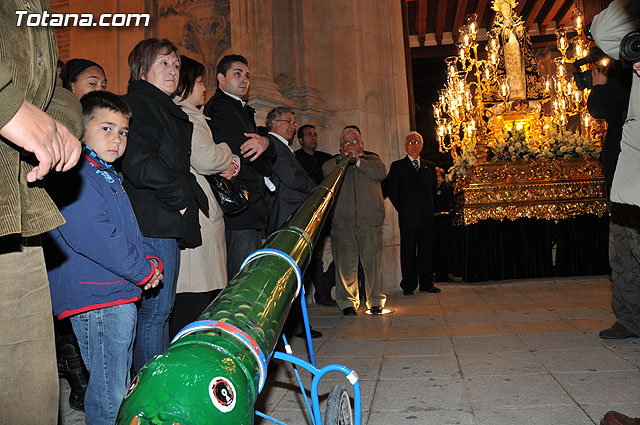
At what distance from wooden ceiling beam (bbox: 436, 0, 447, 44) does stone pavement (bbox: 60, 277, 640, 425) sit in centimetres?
1239

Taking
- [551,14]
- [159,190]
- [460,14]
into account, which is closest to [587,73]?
[159,190]

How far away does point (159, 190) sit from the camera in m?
2.61

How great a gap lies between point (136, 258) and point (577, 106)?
10097 millimetres

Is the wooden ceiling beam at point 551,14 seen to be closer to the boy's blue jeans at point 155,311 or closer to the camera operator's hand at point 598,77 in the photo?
the camera operator's hand at point 598,77

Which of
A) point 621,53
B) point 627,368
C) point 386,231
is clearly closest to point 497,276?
point 386,231

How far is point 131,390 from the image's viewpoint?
86cm

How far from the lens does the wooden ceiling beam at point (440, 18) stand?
632 inches

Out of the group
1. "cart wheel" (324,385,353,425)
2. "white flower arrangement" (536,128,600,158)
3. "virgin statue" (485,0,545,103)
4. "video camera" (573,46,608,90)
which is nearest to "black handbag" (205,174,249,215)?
"cart wheel" (324,385,353,425)

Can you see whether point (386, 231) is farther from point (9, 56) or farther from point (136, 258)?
point (9, 56)

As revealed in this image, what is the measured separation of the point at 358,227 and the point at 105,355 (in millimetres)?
4243

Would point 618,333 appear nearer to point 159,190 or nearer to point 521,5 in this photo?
point 159,190

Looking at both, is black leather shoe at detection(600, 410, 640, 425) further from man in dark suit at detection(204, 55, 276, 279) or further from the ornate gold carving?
the ornate gold carving

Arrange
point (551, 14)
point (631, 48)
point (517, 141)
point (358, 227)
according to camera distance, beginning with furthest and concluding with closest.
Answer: point (551, 14) < point (517, 141) < point (358, 227) < point (631, 48)

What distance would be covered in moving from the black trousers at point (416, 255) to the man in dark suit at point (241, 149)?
3850 millimetres
